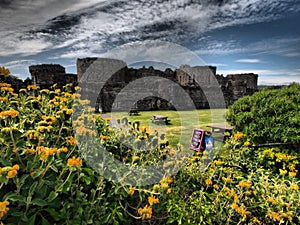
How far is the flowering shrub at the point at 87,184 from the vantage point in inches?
54.2

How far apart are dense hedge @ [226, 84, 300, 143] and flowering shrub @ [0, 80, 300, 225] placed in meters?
1.08

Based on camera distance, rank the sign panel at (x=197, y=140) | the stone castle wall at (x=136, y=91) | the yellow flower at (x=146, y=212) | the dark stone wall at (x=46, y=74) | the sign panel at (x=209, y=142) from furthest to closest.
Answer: the dark stone wall at (x=46, y=74) → the stone castle wall at (x=136, y=91) → the sign panel at (x=197, y=140) → the sign panel at (x=209, y=142) → the yellow flower at (x=146, y=212)

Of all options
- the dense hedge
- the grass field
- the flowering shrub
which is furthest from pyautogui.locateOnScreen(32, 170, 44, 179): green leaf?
the dense hedge

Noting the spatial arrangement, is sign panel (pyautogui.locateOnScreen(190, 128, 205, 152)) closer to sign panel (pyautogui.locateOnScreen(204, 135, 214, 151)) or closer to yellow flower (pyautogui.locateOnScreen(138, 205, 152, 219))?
sign panel (pyautogui.locateOnScreen(204, 135, 214, 151))

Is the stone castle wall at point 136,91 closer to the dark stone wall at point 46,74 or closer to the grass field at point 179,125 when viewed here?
the dark stone wall at point 46,74

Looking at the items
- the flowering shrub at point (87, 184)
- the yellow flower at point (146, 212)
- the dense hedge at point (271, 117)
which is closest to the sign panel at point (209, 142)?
the dense hedge at point (271, 117)

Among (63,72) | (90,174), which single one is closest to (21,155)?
(90,174)

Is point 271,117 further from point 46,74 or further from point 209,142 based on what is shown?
point 46,74

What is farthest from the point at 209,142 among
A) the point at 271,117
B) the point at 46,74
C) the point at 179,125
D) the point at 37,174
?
the point at 46,74

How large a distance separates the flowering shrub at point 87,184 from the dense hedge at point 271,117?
108 cm

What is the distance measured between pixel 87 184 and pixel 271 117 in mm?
3904

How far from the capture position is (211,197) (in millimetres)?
2461

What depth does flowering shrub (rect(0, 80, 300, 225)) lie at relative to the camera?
1378mm

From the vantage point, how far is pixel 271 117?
431 cm
